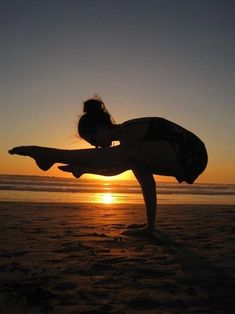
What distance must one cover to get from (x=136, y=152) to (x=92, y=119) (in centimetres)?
72

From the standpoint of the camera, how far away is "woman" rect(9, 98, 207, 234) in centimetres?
393

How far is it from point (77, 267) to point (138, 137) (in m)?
1.64

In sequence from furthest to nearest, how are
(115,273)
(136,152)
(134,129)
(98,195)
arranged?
(98,195), (134,129), (136,152), (115,273)

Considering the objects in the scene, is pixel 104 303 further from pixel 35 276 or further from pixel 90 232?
pixel 90 232

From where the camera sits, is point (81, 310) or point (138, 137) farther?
point (138, 137)

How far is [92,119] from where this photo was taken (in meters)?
4.61

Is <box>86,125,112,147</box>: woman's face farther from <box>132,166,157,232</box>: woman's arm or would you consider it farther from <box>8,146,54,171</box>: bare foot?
<box>8,146,54,171</box>: bare foot

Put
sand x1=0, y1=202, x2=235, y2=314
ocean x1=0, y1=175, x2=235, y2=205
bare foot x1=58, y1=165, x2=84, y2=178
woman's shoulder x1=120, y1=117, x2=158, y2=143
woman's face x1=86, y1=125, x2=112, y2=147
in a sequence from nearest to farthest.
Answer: sand x1=0, y1=202, x2=235, y2=314 < woman's shoulder x1=120, y1=117, x2=158, y2=143 < bare foot x1=58, y1=165, x2=84, y2=178 < woman's face x1=86, y1=125, x2=112, y2=147 < ocean x1=0, y1=175, x2=235, y2=205

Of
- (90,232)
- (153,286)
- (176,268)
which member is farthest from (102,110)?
(153,286)

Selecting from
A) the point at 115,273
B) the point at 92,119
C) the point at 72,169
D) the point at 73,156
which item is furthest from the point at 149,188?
the point at 115,273

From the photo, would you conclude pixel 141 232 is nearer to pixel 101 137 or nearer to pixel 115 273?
pixel 101 137

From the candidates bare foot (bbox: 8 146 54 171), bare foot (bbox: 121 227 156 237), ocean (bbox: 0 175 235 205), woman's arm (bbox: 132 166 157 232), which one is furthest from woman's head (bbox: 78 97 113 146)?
ocean (bbox: 0 175 235 205)

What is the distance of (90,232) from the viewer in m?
4.92

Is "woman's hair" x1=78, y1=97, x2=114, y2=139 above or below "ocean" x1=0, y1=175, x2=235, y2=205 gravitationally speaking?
above
